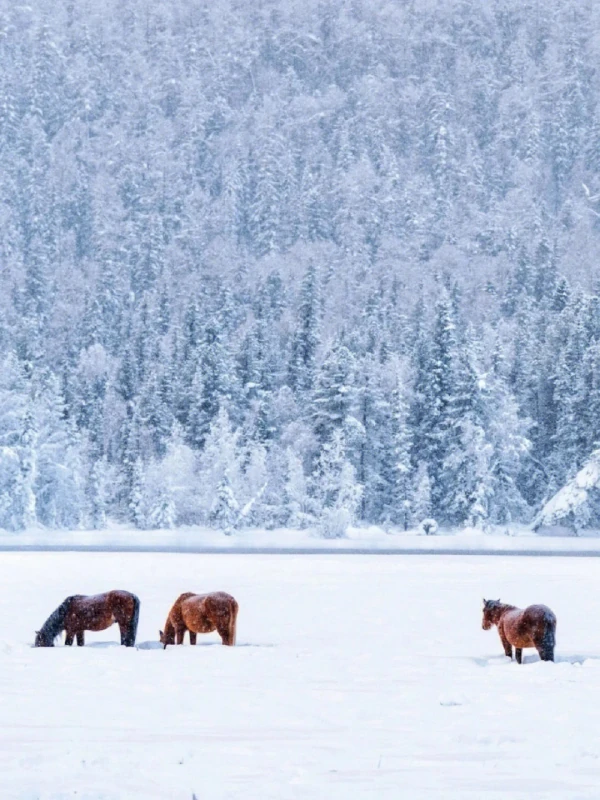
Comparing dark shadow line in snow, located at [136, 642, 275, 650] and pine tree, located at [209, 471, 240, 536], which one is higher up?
dark shadow line in snow, located at [136, 642, 275, 650]

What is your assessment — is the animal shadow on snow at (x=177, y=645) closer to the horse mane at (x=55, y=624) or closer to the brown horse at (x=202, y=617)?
the brown horse at (x=202, y=617)

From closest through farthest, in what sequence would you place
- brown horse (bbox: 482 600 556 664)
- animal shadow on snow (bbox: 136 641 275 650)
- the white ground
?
1. the white ground
2. brown horse (bbox: 482 600 556 664)
3. animal shadow on snow (bbox: 136 641 275 650)

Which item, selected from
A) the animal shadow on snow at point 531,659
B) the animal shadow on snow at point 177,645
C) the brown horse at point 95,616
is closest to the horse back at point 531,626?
the animal shadow on snow at point 531,659

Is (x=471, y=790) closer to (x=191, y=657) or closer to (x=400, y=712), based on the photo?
(x=400, y=712)

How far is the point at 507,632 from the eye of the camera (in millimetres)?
16781

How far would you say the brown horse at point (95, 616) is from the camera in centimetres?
1820

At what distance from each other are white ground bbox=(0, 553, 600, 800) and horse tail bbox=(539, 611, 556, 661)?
0.27 meters

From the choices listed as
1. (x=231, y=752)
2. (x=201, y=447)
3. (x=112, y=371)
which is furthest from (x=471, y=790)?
(x=112, y=371)

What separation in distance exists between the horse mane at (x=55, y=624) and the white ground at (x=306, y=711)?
503 mm

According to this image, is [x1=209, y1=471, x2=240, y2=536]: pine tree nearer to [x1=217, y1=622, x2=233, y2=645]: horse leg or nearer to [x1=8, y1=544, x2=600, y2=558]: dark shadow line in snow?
[x1=8, y1=544, x2=600, y2=558]: dark shadow line in snow

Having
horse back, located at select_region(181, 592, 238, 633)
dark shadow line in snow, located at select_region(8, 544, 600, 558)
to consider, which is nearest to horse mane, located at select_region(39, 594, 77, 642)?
horse back, located at select_region(181, 592, 238, 633)

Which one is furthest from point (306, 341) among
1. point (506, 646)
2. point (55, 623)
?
point (506, 646)

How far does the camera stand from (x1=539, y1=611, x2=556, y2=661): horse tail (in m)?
16.2

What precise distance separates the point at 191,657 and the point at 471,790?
8425mm
